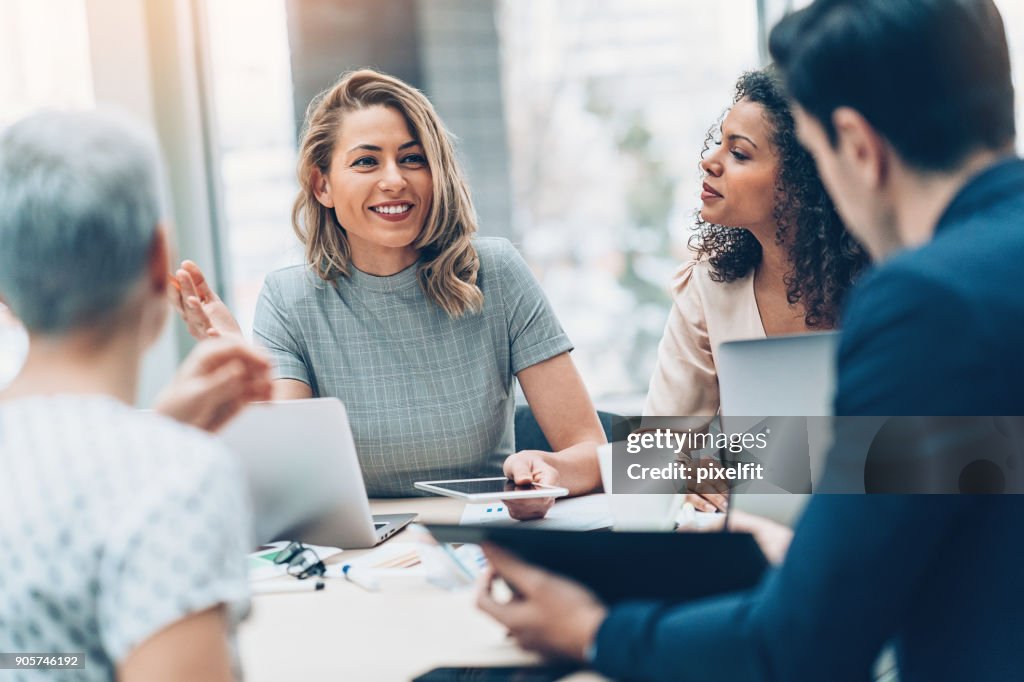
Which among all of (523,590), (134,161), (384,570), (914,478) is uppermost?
(134,161)

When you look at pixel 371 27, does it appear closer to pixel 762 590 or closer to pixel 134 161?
pixel 134 161

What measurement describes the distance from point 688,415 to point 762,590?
55.3 inches

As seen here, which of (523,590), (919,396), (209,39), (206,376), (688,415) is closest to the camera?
(919,396)

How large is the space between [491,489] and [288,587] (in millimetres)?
416

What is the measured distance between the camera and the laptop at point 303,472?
1550 millimetres

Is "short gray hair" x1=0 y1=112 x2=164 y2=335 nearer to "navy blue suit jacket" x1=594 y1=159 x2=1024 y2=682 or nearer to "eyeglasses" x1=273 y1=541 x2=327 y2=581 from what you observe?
"navy blue suit jacket" x1=594 y1=159 x2=1024 y2=682

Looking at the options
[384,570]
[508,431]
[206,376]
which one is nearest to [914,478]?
[206,376]

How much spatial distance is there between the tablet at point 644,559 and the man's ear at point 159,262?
0.41 m

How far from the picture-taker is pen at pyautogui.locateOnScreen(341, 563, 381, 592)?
1.54 m

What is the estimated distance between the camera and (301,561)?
5.43 ft

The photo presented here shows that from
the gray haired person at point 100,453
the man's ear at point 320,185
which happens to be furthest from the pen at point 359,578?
the man's ear at point 320,185

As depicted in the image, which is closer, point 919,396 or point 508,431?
point 919,396

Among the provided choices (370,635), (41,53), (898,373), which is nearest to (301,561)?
(370,635)

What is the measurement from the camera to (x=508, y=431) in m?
2.44
